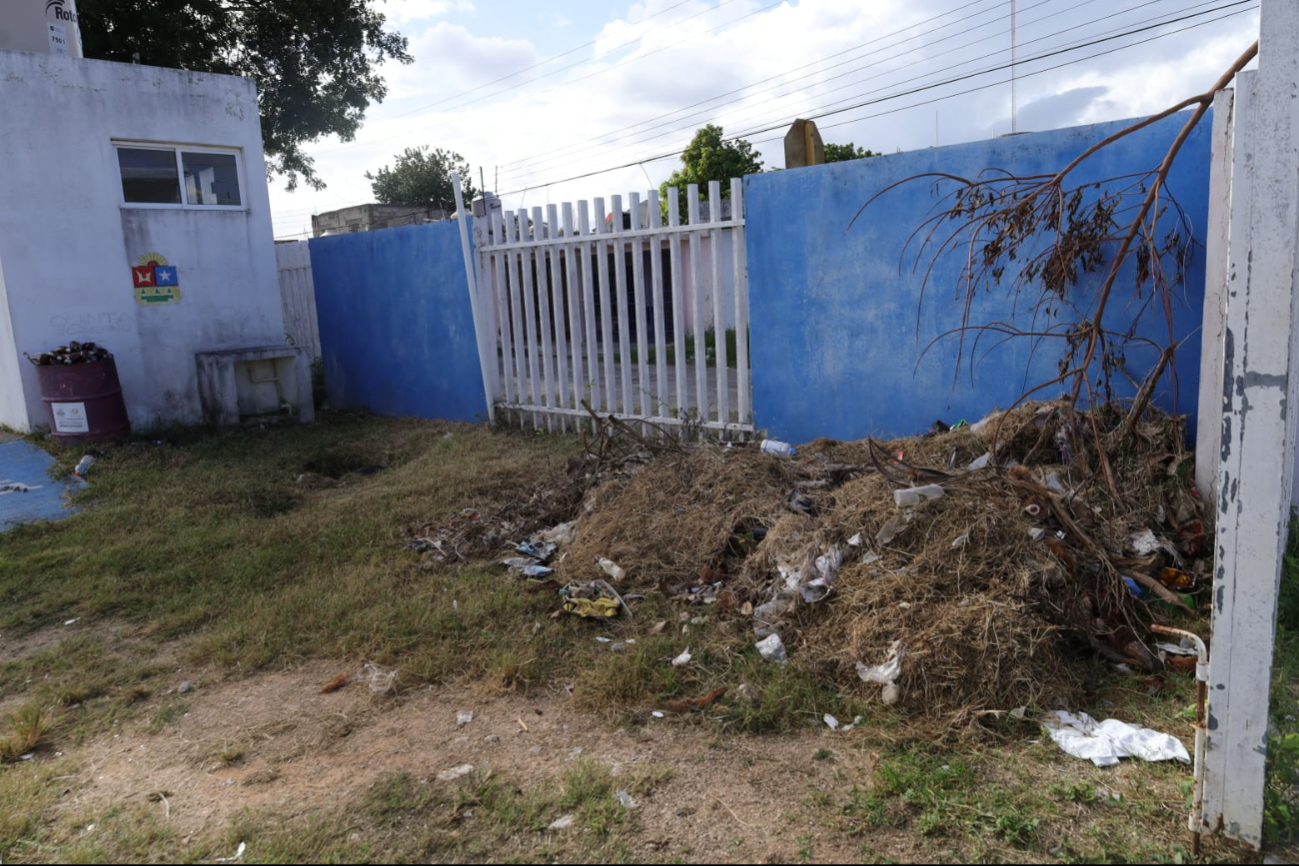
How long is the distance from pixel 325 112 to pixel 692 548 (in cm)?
1660

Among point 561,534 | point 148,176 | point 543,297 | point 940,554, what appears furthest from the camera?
point 148,176

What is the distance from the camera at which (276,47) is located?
16.7m

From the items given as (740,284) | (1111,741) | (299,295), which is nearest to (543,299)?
(740,284)

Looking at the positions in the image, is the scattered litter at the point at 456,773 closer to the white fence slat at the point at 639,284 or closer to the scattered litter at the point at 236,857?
the scattered litter at the point at 236,857

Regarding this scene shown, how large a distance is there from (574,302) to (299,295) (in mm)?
5859

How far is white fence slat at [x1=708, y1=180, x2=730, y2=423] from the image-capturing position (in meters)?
6.40

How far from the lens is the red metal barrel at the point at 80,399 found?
8461 millimetres

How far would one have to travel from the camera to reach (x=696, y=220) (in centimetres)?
653

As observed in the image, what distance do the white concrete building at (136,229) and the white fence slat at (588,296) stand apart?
4224mm

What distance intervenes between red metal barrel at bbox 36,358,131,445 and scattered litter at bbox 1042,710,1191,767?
29.0ft

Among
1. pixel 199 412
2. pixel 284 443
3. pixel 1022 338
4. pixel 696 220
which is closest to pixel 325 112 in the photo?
pixel 199 412

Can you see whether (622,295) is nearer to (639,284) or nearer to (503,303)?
(639,284)

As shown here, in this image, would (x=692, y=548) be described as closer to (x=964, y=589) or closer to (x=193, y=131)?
(x=964, y=589)

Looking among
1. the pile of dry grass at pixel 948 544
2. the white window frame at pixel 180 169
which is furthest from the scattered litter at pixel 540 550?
the white window frame at pixel 180 169
